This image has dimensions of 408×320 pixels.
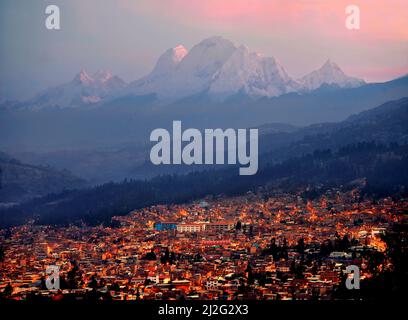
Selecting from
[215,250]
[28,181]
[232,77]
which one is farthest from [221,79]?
[215,250]

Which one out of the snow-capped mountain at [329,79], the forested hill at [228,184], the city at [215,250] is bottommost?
the city at [215,250]

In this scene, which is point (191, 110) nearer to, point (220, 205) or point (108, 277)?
point (220, 205)

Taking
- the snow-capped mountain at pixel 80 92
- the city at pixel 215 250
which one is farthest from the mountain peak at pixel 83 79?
the city at pixel 215 250

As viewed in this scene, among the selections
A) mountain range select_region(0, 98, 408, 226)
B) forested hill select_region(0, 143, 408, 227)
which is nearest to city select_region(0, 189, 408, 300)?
mountain range select_region(0, 98, 408, 226)

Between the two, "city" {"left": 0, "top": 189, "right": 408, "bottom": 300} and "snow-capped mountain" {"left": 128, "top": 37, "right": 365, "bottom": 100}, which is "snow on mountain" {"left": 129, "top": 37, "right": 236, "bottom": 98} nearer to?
"snow-capped mountain" {"left": 128, "top": 37, "right": 365, "bottom": 100}

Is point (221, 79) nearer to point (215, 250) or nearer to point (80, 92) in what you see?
point (80, 92)

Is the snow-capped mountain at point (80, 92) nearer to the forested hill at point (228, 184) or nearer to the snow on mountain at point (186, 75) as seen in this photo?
the snow on mountain at point (186, 75)
